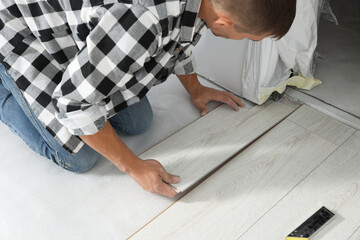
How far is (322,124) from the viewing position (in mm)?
1551

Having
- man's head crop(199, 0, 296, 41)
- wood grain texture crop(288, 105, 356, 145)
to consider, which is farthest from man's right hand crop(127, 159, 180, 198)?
wood grain texture crop(288, 105, 356, 145)

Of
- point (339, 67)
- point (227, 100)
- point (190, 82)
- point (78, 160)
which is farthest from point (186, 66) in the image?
point (339, 67)

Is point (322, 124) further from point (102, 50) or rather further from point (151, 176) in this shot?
point (102, 50)

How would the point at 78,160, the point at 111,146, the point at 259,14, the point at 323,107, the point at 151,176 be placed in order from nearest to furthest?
the point at 259,14 < the point at 111,146 < the point at 151,176 < the point at 78,160 < the point at 323,107

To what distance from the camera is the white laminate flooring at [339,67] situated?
65.3 inches

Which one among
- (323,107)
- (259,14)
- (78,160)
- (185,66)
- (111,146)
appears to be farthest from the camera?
(323,107)

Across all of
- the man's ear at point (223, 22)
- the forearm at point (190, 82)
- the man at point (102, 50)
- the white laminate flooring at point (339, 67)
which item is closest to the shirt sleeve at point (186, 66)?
the forearm at point (190, 82)

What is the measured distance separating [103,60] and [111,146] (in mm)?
335

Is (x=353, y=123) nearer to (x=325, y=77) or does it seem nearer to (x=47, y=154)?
(x=325, y=77)

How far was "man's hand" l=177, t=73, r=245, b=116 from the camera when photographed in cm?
164

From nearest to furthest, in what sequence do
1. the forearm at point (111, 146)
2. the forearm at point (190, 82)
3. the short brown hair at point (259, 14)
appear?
the short brown hair at point (259, 14) < the forearm at point (111, 146) < the forearm at point (190, 82)

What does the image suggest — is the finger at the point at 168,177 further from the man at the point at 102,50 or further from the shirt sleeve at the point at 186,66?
the shirt sleeve at the point at 186,66

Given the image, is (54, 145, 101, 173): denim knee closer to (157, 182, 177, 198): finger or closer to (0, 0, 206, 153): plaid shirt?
(0, 0, 206, 153): plaid shirt

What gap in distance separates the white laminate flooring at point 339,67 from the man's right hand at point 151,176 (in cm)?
86
